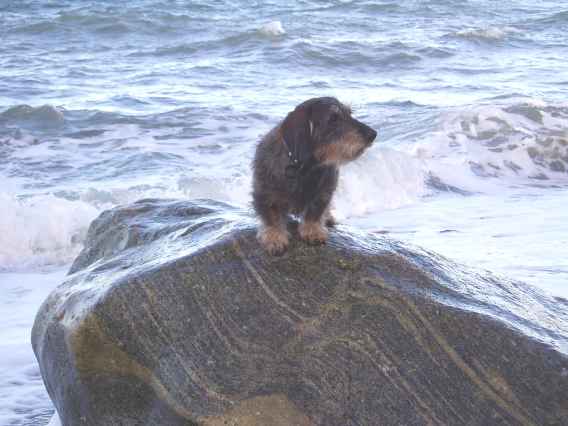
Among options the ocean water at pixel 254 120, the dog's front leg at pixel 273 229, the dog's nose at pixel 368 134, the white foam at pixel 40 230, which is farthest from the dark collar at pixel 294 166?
the white foam at pixel 40 230

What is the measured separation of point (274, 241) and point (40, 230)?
20.5 feet

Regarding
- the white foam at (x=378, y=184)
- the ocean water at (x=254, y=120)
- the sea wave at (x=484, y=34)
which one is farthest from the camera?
the sea wave at (x=484, y=34)

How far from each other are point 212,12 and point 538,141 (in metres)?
16.4

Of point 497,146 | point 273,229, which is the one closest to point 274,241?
point 273,229

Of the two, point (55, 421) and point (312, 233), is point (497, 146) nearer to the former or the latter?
point (312, 233)

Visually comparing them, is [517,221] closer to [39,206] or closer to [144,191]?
[144,191]

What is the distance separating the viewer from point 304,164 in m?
3.97

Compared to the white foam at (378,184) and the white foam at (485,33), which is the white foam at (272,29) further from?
the white foam at (378,184)

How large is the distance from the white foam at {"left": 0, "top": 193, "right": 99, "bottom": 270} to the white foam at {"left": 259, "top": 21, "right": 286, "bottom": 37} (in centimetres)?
1422

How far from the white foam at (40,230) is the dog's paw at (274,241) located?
5.64 meters

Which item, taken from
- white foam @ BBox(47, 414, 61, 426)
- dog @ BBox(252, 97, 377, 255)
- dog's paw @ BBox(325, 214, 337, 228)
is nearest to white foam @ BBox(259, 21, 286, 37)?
dog's paw @ BBox(325, 214, 337, 228)

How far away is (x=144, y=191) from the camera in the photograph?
10922 mm

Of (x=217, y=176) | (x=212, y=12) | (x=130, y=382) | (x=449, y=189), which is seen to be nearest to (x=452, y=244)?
(x=449, y=189)

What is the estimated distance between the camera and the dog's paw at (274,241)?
4.11 meters
